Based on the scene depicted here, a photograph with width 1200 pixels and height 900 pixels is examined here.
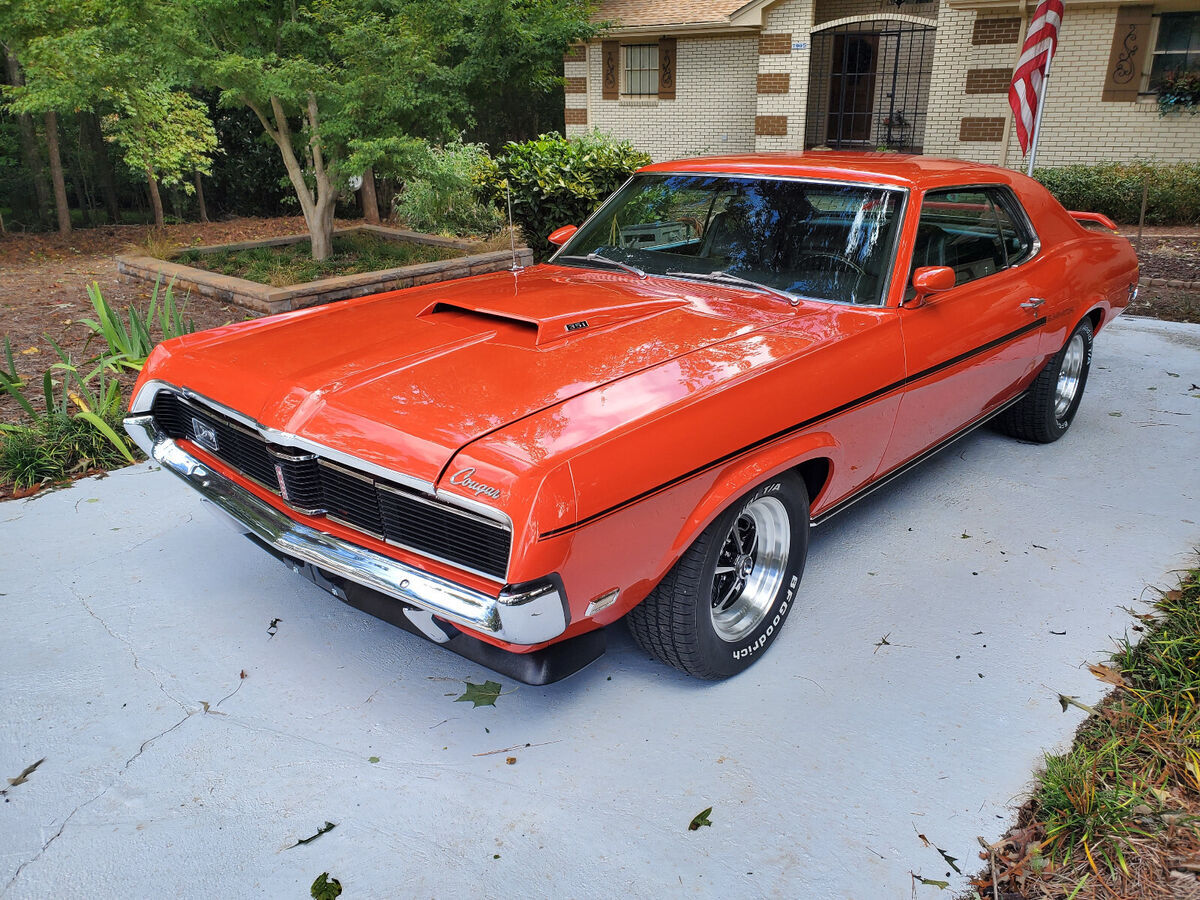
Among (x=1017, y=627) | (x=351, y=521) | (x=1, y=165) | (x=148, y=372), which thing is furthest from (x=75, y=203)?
(x=1017, y=627)

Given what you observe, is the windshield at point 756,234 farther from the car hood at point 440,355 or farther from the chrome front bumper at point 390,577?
the chrome front bumper at point 390,577

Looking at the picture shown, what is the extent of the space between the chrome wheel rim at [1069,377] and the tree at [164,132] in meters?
10.2

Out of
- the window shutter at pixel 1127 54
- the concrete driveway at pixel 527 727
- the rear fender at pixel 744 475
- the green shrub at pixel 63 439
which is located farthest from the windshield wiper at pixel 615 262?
the window shutter at pixel 1127 54

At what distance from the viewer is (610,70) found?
1933 cm

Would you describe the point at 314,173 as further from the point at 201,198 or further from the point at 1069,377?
the point at 1069,377

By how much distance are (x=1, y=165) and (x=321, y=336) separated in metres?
12.7

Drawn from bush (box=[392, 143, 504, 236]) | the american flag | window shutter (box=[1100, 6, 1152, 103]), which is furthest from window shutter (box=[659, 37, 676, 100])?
the american flag

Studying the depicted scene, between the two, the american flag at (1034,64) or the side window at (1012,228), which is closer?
the side window at (1012,228)

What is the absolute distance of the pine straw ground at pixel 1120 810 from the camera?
219 cm

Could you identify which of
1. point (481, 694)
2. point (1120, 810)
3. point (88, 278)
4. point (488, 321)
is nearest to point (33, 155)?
point (88, 278)

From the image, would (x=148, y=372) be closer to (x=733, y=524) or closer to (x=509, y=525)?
(x=509, y=525)

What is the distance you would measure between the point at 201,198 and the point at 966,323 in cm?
1344

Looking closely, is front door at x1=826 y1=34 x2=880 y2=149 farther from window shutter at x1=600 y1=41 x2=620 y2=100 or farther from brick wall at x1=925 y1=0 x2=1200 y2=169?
window shutter at x1=600 y1=41 x2=620 y2=100

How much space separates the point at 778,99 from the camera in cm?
1731
